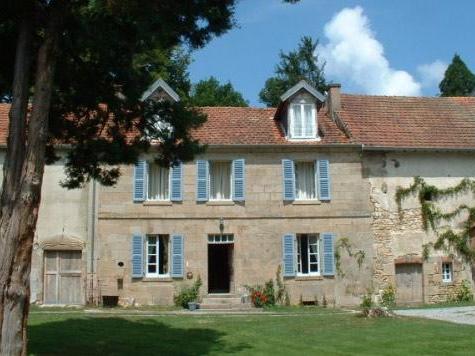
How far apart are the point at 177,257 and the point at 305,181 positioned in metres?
5.73

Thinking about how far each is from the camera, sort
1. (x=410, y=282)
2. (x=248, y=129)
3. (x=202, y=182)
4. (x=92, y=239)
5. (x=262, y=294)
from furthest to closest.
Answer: (x=248, y=129) → (x=410, y=282) → (x=202, y=182) → (x=92, y=239) → (x=262, y=294)

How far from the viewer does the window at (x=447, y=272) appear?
2356 centimetres

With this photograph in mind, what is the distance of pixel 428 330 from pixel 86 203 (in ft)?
43.9

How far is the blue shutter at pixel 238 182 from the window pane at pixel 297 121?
8.21 feet

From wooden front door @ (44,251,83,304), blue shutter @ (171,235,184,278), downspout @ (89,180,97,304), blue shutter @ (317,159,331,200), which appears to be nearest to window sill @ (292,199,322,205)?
blue shutter @ (317,159,331,200)

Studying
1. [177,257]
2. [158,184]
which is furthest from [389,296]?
[158,184]

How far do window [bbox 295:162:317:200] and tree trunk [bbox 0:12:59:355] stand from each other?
14886 mm

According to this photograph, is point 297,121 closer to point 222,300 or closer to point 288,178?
point 288,178

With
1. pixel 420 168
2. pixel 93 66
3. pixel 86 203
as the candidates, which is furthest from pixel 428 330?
pixel 86 203

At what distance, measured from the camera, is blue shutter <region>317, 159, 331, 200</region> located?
910 inches

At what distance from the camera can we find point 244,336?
43.1ft

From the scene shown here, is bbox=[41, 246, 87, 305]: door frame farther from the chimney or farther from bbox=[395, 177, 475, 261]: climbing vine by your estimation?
bbox=[395, 177, 475, 261]: climbing vine

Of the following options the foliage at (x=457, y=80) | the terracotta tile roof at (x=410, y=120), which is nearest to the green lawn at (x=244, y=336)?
the terracotta tile roof at (x=410, y=120)

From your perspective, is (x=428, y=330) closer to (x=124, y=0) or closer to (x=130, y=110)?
(x=130, y=110)
